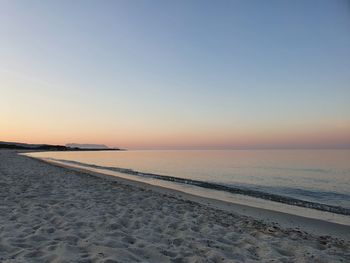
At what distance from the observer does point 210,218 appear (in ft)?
31.2

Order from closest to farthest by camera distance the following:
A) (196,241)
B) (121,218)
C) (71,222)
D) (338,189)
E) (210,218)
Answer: (196,241) → (71,222) → (121,218) → (210,218) → (338,189)

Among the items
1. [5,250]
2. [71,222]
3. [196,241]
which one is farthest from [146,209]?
[5,250]

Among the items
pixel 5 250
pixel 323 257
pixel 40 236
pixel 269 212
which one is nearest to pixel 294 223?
pixel 269 212

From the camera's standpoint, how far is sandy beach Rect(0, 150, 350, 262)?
214 inches

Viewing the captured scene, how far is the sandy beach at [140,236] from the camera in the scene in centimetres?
543

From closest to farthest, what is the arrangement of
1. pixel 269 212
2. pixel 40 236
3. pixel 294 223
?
pixel 40 236, pixel 294 223, pixel 269 212

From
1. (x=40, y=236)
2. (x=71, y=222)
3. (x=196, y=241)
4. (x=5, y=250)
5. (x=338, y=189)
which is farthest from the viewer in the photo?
(x=338, y=189)

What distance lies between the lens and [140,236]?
668cm

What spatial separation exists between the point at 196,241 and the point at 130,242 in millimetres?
1349

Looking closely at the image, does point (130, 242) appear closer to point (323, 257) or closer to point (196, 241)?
point (196, 241)

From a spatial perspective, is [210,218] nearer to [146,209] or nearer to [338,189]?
[146,209]

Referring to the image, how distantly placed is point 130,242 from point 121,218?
7.04 ft

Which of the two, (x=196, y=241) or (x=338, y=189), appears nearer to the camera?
(x=196, y=241)

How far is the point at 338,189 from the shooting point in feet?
72.3
